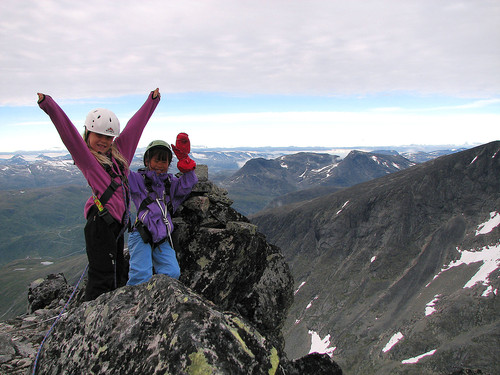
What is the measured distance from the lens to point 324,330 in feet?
497

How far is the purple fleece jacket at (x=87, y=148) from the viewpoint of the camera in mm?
7164

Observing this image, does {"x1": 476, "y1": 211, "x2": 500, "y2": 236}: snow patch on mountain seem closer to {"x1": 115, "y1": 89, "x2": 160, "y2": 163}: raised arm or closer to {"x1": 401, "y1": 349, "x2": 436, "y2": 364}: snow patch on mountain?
{"x1": 401, "y1": 349, "x2": 436, "y2": 364}: snow patch on mountain

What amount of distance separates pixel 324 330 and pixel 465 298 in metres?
61.0

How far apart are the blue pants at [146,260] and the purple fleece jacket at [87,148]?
116 centimetres

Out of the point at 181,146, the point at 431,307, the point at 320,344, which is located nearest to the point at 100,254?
the point at 181,146

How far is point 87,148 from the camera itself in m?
7.66

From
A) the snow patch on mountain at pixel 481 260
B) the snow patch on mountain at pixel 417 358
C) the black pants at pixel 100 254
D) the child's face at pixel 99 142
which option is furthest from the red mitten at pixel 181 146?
the snow patch on mountain at pixel 481 260

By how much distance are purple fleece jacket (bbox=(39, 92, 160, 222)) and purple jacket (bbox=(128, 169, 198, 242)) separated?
891mm

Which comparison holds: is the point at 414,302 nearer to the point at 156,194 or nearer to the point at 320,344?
the point at 320,344

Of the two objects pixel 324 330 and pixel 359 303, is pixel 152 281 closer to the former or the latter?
pixel 324 330

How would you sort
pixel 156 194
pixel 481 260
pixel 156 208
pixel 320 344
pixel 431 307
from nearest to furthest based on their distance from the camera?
pixel 156 208, pixel 156 194, pixel 431 307, pixel 320 344, pixel 481 260

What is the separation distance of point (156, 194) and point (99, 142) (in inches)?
95.0

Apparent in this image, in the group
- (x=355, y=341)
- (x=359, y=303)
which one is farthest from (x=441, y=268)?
(x=355, y=341)

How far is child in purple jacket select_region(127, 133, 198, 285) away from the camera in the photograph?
9047mm
